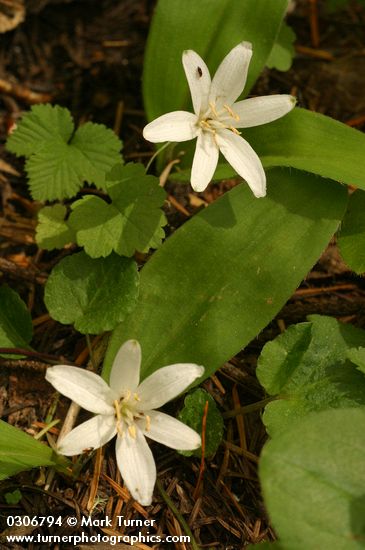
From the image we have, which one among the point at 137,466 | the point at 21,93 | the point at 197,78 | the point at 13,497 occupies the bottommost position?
the point at 13,497

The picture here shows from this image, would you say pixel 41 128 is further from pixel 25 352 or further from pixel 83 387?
pixel 83 387

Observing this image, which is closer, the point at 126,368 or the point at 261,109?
the point at 126,368

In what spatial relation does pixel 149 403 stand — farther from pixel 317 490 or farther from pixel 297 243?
pixel 297 243

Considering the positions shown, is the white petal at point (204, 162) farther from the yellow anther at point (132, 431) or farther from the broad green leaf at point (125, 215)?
the yellow anther at point (132, 431)

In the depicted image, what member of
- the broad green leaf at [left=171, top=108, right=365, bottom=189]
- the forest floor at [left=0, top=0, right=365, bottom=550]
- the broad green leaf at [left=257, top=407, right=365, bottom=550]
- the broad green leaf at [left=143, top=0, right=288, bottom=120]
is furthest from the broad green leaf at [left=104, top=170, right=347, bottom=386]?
the broad green leaf at [left=143, top=0, right=288, bottom=120]

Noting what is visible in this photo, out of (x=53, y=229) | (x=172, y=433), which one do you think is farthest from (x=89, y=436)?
(x=53, y=229)

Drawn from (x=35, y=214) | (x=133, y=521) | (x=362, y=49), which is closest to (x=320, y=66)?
(x=362, y=49)

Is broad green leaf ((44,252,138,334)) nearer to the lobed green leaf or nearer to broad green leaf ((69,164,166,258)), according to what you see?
broad green leaf ((69,164,166,258))
